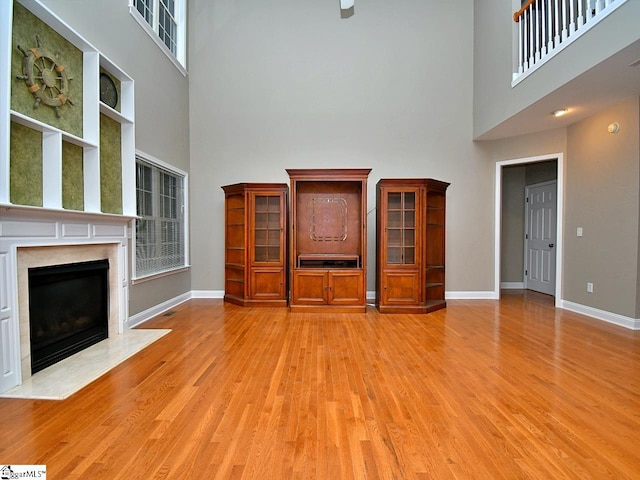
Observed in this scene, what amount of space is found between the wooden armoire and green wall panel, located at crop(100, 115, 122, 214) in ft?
7.18

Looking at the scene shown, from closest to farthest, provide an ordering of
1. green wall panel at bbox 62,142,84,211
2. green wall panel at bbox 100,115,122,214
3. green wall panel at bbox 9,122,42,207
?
green wall panel at bbox 9,122,42,207, green wall panel at bbox 62,142,84,211, green wall panel at bbox 100,115,122,214

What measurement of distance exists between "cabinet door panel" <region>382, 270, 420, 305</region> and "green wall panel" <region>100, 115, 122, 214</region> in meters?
3.64

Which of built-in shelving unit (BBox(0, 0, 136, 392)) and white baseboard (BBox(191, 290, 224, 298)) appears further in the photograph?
white baseboard (BBox(191, 290, 224, 298))

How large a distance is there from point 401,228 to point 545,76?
2526 millimetres

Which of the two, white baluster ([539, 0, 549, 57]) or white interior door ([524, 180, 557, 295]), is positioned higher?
white baluster ([539, 0, 549, 57])

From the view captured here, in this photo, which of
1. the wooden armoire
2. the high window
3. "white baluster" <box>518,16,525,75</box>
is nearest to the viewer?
the high window

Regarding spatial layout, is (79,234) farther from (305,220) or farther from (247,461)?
(305,220)

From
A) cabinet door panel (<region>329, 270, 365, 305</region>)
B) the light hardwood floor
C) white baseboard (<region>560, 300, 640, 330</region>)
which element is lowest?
the light hardwood floor

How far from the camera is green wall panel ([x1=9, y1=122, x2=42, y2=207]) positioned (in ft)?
7.81

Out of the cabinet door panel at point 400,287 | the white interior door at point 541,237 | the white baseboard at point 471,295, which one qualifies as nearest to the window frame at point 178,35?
the cabinet door panel at point 400,287

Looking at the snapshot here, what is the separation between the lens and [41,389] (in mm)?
2332

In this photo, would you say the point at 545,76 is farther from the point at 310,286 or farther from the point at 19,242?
the point at 19,242

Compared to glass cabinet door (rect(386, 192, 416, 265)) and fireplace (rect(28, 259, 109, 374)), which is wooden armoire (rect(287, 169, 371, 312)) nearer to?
glass cabinet door (rect(386, 192, 416, 265))

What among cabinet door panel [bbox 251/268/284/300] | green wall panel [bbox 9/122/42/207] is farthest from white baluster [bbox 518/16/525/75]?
green wall panel [bbox 9/122/42/207]
